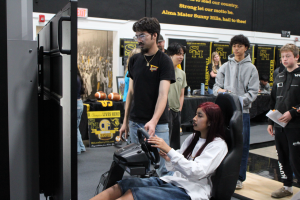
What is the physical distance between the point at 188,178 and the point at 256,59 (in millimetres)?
8187

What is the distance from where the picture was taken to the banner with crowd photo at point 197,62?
26.2 feet

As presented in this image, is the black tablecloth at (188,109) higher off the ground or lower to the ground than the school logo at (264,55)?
lower

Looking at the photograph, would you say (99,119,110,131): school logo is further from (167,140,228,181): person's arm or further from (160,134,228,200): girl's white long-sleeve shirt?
(167,140,228,181): person's arm

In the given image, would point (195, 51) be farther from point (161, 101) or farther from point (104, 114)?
point (161, 101)

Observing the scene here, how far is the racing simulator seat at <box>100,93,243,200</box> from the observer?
4.96 feet

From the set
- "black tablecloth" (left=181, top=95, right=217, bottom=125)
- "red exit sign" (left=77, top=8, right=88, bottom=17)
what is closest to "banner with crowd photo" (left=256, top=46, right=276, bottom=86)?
"black tablecloth" (left=181, top=95, right=217, bottom=125)

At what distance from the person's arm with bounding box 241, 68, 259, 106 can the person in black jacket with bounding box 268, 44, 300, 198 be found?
249 mm

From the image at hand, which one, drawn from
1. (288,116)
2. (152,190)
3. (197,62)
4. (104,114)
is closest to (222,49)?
(197,62)

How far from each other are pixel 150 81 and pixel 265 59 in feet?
26.1

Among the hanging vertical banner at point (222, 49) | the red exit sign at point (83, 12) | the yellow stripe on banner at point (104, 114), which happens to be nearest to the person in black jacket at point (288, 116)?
the yellow stripe on banner at point (104, 114)

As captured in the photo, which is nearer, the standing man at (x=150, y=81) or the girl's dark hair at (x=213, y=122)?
the girl's dark hair at (x=213, y=122)

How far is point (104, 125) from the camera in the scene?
519 centimetres

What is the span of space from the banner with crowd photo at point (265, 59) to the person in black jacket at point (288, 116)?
6.34m

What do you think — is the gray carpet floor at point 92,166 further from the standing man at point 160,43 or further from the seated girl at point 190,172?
the standing man at point 160,43
